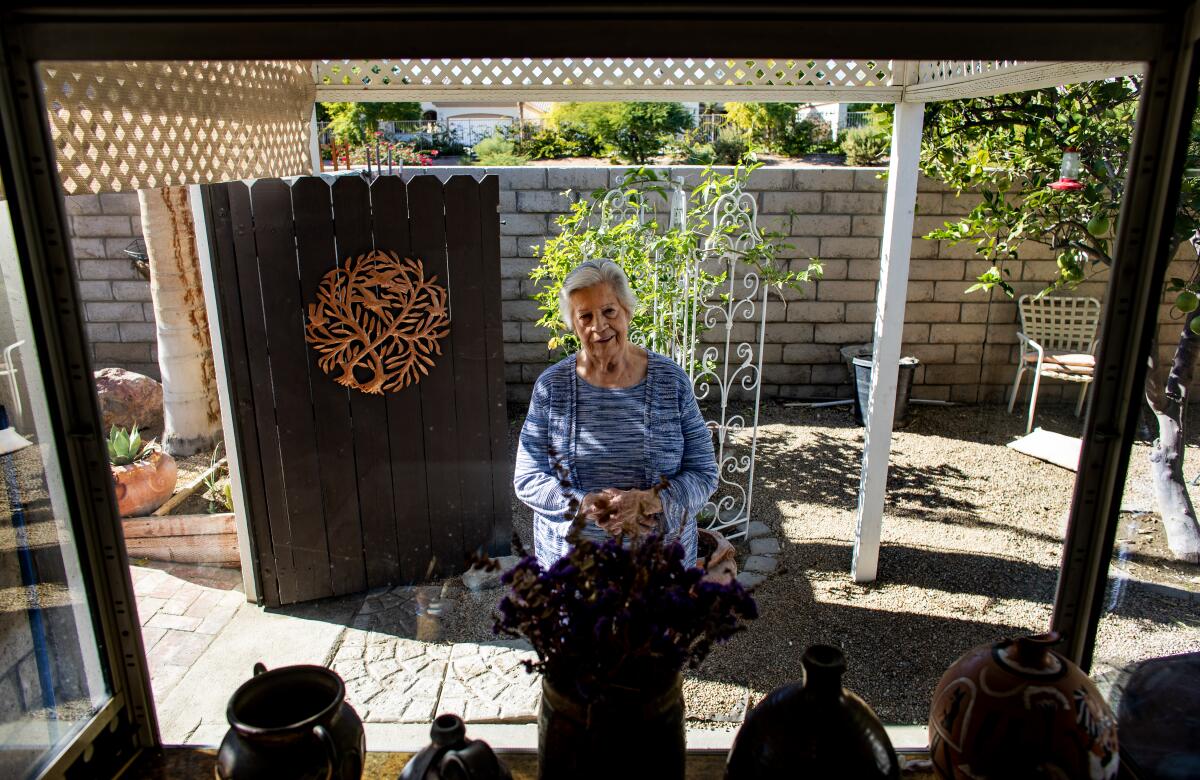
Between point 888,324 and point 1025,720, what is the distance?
Result: 247 centimetres

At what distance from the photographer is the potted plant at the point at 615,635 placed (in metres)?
0.82

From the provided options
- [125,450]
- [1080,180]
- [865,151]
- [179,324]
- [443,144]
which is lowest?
[125,450]

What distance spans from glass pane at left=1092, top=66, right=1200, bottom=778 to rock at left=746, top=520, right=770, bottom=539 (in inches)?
60.4

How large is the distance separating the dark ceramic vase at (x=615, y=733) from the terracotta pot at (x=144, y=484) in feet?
11.4

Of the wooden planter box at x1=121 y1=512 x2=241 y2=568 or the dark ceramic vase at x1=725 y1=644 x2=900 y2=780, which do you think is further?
the wooden planter box at x1=121 y1=512 x2=241 y2=568

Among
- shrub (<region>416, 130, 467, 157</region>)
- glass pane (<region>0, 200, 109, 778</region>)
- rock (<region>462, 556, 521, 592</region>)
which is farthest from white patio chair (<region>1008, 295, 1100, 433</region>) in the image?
shrub (<region>416, 130, 467, 157</region>)

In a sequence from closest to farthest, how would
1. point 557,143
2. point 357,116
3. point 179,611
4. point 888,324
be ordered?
point 888,324
point 179,611
point 557,143
point 357,116

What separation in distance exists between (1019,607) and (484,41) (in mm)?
3184

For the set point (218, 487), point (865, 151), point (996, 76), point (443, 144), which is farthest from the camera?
point (443, 144)

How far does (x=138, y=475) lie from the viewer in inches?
147

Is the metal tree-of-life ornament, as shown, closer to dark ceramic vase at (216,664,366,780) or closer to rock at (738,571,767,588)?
rock at (738,571,767,588)

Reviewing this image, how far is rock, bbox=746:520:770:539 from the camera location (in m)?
3.83

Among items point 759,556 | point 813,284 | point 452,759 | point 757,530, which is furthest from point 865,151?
point 452,759

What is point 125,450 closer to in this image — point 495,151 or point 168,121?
point 168,121
